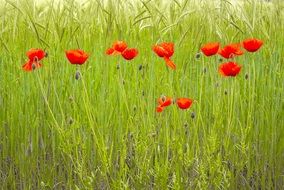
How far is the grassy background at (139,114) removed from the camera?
196 cm

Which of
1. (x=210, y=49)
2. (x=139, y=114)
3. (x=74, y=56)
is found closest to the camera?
(x=74, y=56)

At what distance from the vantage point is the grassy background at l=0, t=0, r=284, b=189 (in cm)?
196

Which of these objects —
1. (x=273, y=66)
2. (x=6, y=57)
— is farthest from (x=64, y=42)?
(x=273, y=66)

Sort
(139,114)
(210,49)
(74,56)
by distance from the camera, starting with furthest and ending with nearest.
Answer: (139,114), (210,49), (74,56)

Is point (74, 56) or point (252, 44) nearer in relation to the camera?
point (74, 56)

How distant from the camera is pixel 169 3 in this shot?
2.41 meters

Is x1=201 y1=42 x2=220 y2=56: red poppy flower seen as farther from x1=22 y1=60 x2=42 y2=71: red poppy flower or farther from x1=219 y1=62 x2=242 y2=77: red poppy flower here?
x1=22 y1=60 x2=42 y2=71: red poppy flower

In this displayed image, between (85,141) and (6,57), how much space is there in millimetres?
563

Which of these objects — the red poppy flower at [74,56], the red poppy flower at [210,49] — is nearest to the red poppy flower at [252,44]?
the red poppy flower at [210,49]

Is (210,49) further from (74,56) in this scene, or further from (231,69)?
(74,56)

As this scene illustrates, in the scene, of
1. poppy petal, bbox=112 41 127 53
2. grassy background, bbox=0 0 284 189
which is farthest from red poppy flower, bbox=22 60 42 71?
poppy petal, bbox=112 41 127 53

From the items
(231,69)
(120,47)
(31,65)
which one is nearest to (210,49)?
(231,69)

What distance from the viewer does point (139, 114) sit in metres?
2.08

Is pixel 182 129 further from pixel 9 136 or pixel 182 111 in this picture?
pixel 9 136
